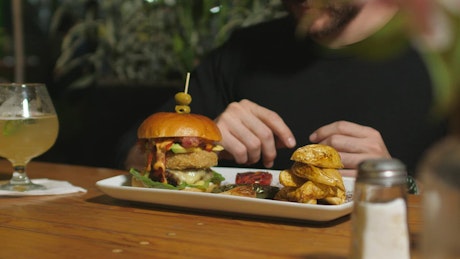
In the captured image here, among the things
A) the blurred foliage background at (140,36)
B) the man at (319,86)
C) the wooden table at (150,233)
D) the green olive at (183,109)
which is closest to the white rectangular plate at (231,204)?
the wooden table at (150,233)

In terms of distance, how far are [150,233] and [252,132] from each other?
68cm

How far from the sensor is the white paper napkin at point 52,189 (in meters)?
1.50

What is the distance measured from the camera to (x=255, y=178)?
1498 millimetres

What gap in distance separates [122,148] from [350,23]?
3.30ft

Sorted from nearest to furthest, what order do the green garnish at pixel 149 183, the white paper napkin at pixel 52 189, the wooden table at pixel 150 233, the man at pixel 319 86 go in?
the wooden table at pixel 150 233 → the green garnish at pixel 149 183 → the white paper napkin at pixel 52 189 → the man at pixel 319 86

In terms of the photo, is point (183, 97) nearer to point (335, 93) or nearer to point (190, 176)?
point (190, 176)

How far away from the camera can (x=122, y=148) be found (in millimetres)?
2326

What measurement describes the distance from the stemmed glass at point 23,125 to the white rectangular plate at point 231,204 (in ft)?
0.94

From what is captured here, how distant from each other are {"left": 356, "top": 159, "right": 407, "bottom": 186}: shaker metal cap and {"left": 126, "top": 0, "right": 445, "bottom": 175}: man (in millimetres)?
1034

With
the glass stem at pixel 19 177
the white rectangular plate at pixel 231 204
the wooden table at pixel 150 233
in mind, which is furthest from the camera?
the glass stem at pixel 19 177

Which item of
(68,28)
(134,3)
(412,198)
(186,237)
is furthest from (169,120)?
(68,28)

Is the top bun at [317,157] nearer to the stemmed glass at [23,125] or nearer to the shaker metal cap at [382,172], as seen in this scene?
the shaker metal cap at [382,172]

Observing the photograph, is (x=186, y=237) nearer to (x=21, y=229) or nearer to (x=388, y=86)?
(x=21, y=229)

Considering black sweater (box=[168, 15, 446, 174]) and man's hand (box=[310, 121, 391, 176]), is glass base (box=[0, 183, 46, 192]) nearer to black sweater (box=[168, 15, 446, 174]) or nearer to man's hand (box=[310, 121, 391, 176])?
man's hand (box=[310, 121, 391, 176])
